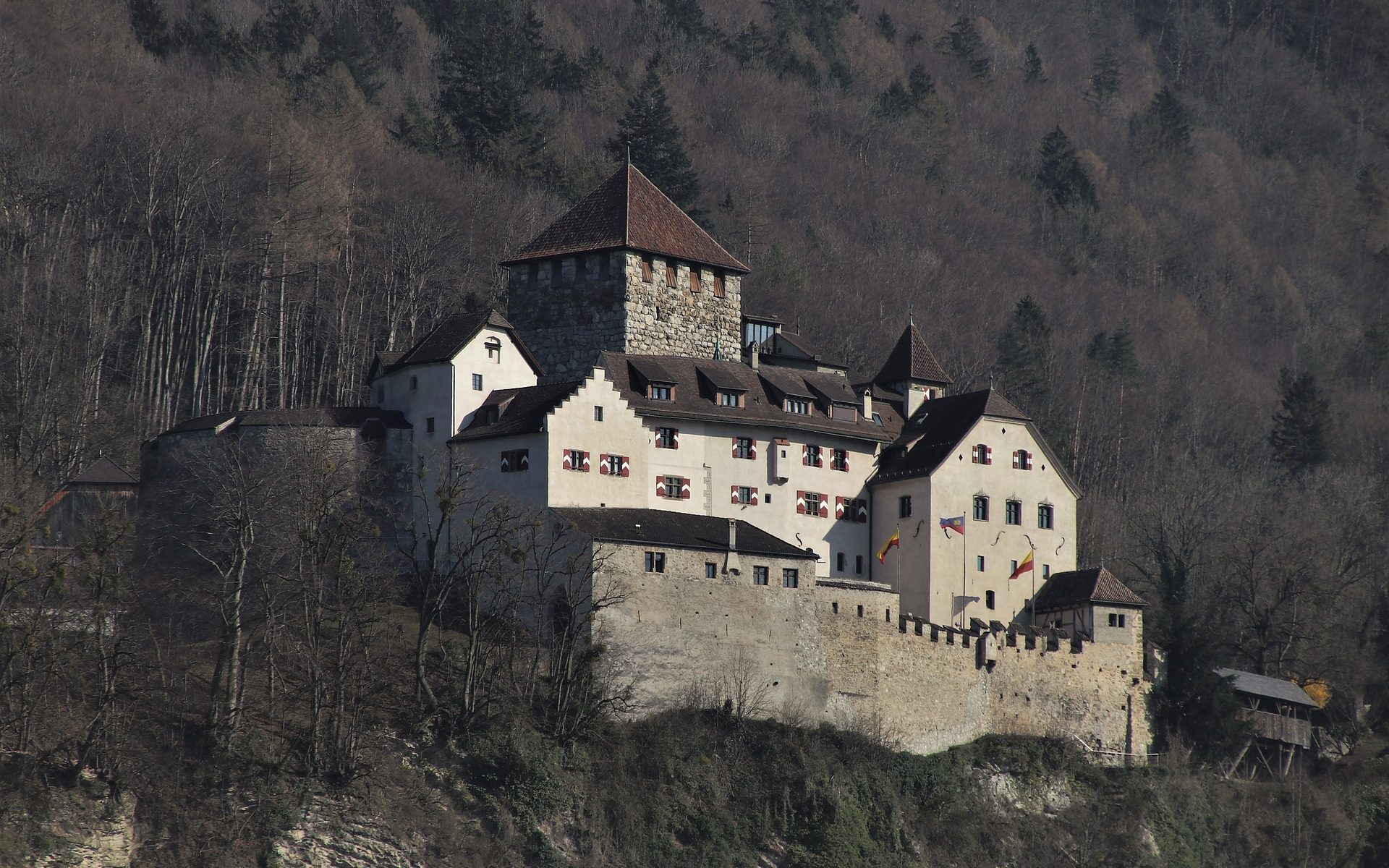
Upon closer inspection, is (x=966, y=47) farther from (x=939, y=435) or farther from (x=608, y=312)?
(x=608, y=312)

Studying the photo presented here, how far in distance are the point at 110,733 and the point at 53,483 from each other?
14.7m

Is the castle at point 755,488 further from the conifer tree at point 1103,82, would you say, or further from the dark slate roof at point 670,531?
the conifer tree at point 1103,82

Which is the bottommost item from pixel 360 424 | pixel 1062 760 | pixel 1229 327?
pixel 1062 760

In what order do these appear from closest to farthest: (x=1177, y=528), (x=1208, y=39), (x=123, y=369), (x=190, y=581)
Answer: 1. (x=190, y=581)
2. (x=123, y=369)
3. (x=1177, y=528)
4. (x=1208, y=39)

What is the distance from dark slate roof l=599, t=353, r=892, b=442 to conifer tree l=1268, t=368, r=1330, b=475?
122 feet

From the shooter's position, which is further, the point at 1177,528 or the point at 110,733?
the point at 1177,528

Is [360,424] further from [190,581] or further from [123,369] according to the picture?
[123,369]

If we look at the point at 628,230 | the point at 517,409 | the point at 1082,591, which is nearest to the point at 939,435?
the point at 1082,591

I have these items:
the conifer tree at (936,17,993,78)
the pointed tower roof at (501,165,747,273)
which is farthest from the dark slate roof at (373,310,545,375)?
the conifer tree at (936,17,993,78)

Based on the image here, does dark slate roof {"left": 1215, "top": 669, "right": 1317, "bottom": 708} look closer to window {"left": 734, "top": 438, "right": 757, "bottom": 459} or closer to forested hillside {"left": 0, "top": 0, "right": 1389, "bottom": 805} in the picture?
forested hillside {"left": 0, "top": 0, "right": 1389, "bottom": 805}

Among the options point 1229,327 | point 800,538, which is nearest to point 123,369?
point 800,538

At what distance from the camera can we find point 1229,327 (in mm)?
141125

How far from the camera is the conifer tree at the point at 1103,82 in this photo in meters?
163

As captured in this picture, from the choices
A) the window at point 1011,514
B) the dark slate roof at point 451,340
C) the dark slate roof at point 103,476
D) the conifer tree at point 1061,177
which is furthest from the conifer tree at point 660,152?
the conifer tree at point 1061,177
